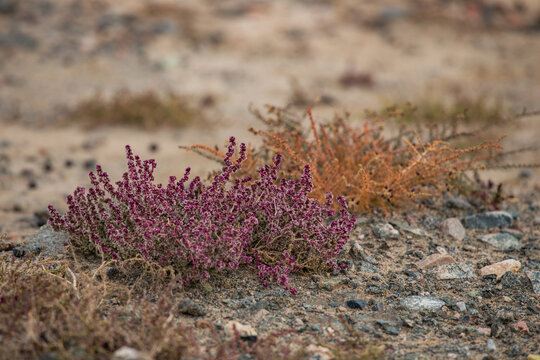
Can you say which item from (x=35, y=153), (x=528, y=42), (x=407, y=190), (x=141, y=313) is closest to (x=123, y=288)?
(x=141, y=313)

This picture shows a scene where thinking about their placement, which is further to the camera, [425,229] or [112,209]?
[425,229]

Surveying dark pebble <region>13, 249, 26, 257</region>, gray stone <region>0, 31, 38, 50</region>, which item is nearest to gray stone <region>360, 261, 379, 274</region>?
dark pebble <region>13, 249, 26, 257</region>

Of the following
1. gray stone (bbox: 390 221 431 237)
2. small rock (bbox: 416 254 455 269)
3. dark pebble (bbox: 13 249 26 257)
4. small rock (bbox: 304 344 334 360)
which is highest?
dark pebble (bbox: 13 249 26 257)

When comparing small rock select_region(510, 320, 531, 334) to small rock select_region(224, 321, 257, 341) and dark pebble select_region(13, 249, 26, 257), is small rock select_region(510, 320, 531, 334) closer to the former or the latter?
small rock select_region(224, 321, 257, 341)

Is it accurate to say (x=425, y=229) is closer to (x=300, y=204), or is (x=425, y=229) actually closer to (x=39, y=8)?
(x=300, y=204)

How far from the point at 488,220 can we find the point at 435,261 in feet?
3.25

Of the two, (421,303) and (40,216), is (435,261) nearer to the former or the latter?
(421,303)

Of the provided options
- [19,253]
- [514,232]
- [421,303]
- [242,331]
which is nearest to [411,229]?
[514,232]

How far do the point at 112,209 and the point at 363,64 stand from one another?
9.10 metres

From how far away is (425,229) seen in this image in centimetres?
443

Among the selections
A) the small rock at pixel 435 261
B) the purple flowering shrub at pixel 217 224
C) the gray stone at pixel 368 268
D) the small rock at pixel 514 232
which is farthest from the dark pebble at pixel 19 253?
the small rock at pixel 514 232

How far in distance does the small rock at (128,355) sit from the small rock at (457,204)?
3.15 m

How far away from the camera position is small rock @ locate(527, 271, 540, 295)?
3.63 m

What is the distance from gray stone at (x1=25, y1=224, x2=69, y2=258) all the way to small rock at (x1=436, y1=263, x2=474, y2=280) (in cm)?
243
